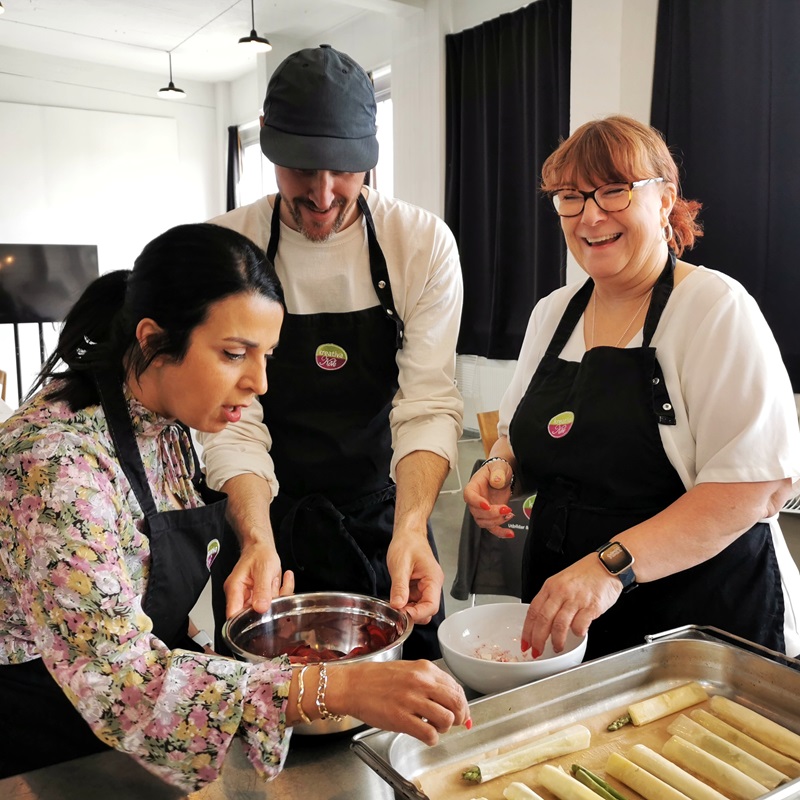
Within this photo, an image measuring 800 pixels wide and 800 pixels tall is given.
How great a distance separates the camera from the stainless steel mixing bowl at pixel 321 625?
4.41 ft

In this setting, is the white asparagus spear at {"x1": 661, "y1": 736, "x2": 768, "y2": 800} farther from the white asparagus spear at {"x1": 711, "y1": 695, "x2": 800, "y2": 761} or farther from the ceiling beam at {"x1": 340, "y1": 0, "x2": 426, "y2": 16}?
the ceiling beam at {"x1": 340, "y1": 0, "x2": 426, "y2": 16}

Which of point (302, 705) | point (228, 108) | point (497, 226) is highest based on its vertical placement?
point (228, 108)

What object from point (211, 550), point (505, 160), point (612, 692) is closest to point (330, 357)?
point (211, 550)

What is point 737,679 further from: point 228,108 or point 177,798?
point 228,108

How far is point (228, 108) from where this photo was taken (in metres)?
9.86

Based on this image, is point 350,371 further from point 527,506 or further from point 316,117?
point 527,506

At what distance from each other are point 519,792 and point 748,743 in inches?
14.2

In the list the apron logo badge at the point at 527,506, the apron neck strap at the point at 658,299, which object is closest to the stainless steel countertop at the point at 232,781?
the apron neck strap at the point at 658,299

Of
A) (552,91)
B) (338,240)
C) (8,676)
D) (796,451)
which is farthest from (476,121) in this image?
(8,676)

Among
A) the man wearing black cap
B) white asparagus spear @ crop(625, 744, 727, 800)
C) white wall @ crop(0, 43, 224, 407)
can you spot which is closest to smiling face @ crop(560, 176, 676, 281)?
the man wearing black cap

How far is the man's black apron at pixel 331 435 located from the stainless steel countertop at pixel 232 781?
0.70m

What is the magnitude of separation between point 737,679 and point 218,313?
0.99 meters

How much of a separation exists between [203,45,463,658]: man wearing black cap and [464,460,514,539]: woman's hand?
0.29ft

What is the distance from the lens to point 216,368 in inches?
47.6
